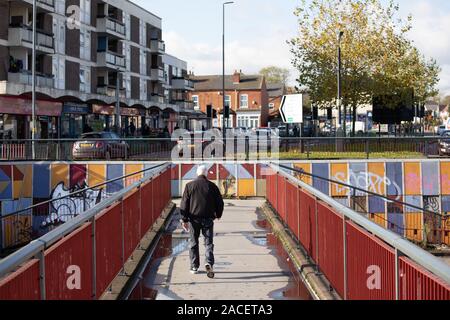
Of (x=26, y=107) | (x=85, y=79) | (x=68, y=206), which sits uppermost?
(x=85, y=79)

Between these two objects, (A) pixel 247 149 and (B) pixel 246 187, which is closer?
(B) pixel 246 187

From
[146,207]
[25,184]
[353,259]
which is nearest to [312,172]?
[25,184]

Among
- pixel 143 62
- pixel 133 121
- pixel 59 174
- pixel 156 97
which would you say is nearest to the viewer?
pixel 59 174

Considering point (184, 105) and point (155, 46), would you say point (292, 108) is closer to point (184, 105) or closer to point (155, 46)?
point (155, 46)

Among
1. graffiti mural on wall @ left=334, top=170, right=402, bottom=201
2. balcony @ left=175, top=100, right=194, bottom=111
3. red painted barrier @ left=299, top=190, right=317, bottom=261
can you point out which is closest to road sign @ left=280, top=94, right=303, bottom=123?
graffiti mural on wall @ left=334, top=170, right=402, bottom=201

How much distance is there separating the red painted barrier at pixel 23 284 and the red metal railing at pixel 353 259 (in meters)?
2.65

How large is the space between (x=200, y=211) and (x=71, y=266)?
3110mm

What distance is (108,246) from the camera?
7.30m

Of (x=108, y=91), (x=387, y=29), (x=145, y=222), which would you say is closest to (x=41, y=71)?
(x=108, y=91)

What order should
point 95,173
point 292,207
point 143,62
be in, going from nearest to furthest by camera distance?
point 292,207, point 95,173, point 143,62

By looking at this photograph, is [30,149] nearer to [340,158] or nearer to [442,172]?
[340,158]

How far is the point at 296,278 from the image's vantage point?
8.37 m

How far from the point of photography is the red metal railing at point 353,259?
418cm

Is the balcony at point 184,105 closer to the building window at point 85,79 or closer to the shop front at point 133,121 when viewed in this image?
the shop front at point 133,121
